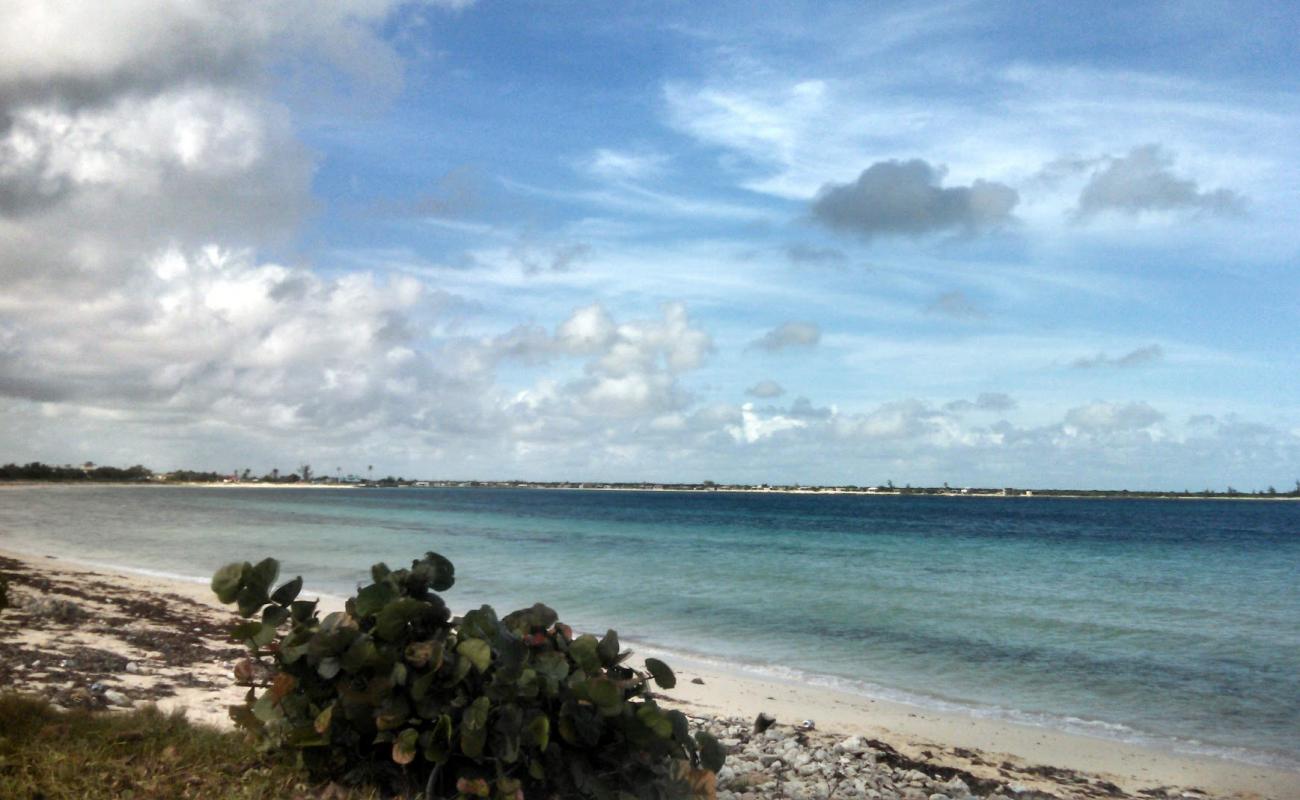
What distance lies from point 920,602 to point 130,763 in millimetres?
20180

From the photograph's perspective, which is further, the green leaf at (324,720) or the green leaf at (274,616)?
the green leaf at (274,616)

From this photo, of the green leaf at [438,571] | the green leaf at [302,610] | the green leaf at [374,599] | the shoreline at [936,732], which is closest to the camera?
the green leaf at [374,599]

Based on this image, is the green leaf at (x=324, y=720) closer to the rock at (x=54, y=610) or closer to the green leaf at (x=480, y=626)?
the green leaf at (x=480, y=626)

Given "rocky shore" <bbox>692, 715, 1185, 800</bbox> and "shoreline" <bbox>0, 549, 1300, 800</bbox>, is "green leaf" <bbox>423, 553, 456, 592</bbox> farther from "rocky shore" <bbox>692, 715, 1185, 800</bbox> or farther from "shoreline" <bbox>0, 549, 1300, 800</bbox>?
"shoreline" <bbox>0, 549, 1300, 800</bbox>

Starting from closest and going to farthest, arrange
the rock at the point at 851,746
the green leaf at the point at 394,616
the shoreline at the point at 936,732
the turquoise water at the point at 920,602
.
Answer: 1. the green leaf at the point at 394,616
2. the rock at the point at 851,746
3. the shoreline at the point at 936,732
4. the turquoise water at the point at 920,602

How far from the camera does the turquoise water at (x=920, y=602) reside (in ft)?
42.3

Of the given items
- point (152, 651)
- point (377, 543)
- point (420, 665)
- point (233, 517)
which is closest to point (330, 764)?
point (420, 665)

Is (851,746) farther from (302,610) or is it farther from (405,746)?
(302,610)

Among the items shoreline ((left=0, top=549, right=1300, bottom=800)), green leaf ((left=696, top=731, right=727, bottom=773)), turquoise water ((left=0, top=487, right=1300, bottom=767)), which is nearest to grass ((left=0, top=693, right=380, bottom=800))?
green leaf ((left=696, top=731, right=727, bottom=773))

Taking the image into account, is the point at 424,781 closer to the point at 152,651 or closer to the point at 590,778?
the point at 590,778

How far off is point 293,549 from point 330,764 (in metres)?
32.3

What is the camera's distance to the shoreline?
8.82 meters

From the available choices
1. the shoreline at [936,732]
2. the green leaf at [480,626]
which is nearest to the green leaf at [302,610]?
the green leaf at [480,626]

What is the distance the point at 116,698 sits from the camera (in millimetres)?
7746
